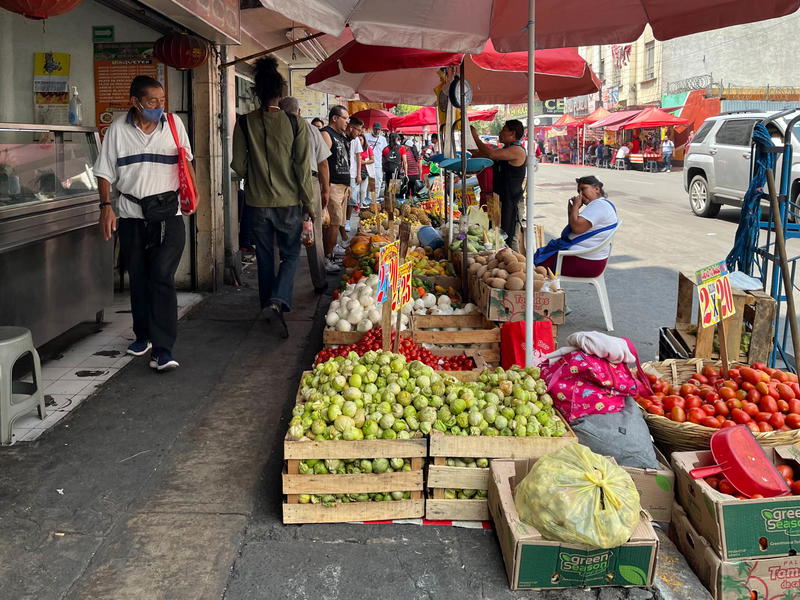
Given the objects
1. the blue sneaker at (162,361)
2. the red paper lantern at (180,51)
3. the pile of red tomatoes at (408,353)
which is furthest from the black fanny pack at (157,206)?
the red paper lantern at (180,51)

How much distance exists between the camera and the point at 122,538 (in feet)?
10.6

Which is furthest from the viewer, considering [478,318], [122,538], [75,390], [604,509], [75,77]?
[75,77]

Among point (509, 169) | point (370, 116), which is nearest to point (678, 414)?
point (509, 169)

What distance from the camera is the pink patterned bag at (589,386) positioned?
3.65 metres

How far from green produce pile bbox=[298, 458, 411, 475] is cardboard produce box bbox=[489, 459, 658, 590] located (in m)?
0.66

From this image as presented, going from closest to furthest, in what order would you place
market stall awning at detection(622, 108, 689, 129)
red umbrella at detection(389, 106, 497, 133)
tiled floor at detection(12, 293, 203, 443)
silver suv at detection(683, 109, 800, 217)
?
tiled floor at detection(12, 293, 203, 443), silver suv at detection(683, 109, 800, 217), red umbrella at detection(389, 106, 497, 133), market stall awning at detection(622, 108, 689, 129)

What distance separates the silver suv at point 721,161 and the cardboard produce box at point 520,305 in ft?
34.5

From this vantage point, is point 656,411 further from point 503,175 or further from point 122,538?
point 503,175

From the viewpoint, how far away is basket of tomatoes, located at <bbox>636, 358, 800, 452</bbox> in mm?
3586

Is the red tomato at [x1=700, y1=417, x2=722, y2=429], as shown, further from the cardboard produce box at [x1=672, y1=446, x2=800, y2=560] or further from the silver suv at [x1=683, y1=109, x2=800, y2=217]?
the silver suv at [x1=683, y1=109, x2=800, y2=217]

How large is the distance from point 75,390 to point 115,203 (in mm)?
2690

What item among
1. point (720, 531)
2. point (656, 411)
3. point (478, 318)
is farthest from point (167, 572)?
point (478, 318)

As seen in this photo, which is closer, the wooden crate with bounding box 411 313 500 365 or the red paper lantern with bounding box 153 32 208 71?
the wooden crate with bounding box 411 313 500 365

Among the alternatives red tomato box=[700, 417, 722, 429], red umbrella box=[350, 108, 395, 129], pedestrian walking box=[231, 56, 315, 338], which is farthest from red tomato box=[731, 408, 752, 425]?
red umbrella box=[350, 108, 395, 129]
